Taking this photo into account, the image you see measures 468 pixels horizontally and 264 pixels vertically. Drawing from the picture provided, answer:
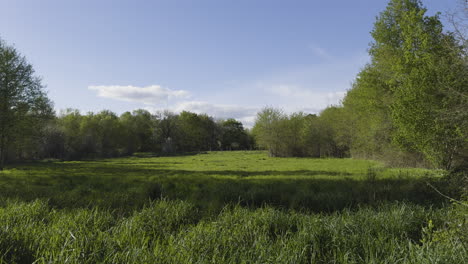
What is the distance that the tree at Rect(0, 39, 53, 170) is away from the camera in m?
24.9

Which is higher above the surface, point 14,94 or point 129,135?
point 14,94

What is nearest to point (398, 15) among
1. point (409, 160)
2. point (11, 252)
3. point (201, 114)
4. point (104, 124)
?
point (409, 160)

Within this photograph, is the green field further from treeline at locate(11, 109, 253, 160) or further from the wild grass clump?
treeline at locate(11, 109, 253, 160)

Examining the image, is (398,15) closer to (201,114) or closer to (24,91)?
(24,91)

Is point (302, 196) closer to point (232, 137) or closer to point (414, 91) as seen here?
point (414, 91)

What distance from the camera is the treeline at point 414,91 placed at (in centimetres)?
1397

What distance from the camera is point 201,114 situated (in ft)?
326

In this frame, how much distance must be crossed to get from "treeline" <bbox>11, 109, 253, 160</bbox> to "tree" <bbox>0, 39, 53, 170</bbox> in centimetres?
1820

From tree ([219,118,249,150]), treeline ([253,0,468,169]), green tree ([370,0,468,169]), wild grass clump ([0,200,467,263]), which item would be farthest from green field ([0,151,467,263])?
tree ([219,118,249,150])

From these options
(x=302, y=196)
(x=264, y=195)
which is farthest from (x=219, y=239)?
(x=302, y=196)

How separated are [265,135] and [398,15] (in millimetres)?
34024

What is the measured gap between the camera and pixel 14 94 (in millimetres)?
25312

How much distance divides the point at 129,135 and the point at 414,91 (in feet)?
243

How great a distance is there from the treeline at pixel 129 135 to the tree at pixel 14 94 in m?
18.2
